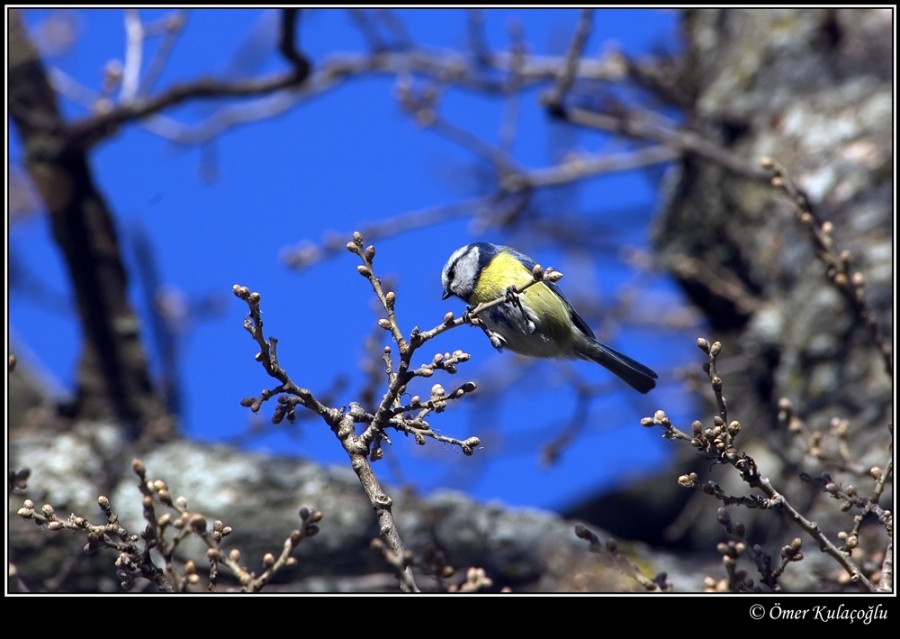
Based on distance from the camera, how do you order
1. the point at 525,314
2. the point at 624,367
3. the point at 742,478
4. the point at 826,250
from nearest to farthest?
1. the point at 742,478
2. the point at 826,250
3. the point at 525,314
4. the point at 624,367

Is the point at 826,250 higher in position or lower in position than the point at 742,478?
higher

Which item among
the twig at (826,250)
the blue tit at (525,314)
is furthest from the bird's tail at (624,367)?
the twig at (826,250)

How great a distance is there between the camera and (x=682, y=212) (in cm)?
507

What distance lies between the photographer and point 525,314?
10.8 ft

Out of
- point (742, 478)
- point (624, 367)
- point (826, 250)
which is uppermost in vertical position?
point (624, 367)

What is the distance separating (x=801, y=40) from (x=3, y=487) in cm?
452

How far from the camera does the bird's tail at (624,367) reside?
3.66 m

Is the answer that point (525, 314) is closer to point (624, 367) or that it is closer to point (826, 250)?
point (624, 367)

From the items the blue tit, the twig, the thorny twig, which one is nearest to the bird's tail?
the blue tit

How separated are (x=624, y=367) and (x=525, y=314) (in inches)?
27.4

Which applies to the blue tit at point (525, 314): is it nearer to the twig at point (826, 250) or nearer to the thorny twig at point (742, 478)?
the twig at point (826, 250)

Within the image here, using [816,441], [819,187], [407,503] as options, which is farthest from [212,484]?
[819,187]

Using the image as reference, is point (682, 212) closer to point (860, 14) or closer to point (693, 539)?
point (860, 14)

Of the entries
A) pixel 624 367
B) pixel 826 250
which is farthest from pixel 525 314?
pixel 826 250
